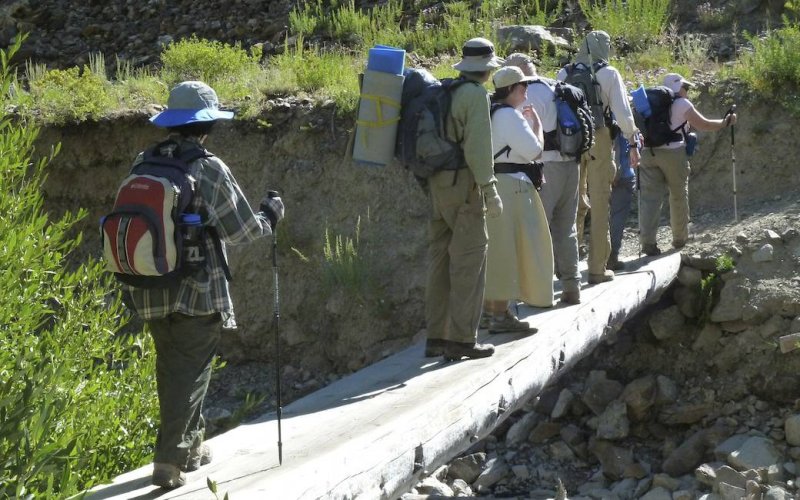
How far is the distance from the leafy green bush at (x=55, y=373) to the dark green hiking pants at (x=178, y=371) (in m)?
0.47

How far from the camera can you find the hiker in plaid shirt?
15.6 ft

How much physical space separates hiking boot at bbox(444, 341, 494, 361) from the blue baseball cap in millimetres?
2644

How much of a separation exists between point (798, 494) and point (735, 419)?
1.43 m

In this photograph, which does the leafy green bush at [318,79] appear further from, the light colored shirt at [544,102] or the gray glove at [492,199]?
the gray glove at [492,199]

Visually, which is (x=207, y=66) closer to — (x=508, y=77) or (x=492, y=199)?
(x=508, y=77)

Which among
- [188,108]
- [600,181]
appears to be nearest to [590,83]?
[600,181]

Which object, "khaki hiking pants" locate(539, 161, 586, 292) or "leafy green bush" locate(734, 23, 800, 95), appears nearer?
"khaki hiking pants" locate(539, 161, 586, 292)

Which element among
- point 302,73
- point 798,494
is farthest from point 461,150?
point 302,73

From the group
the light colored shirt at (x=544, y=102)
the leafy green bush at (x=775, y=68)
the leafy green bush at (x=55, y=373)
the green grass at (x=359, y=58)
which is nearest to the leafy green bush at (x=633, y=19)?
the green grass at (x=359, y=58)

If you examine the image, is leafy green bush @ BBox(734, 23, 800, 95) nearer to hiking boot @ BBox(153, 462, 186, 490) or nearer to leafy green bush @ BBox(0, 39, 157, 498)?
leafy green bush @ BBox(0, 39, 157, 498)

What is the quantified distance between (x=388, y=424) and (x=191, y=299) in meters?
A: 1.57

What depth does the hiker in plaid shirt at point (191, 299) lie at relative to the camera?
476cm

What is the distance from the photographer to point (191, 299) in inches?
189

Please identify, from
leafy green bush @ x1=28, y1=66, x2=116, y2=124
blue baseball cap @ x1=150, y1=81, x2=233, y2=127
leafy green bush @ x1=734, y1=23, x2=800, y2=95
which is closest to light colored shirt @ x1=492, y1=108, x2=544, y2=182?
blue baseball cap @ x1=150, y1=81, x2=233, y2=127
